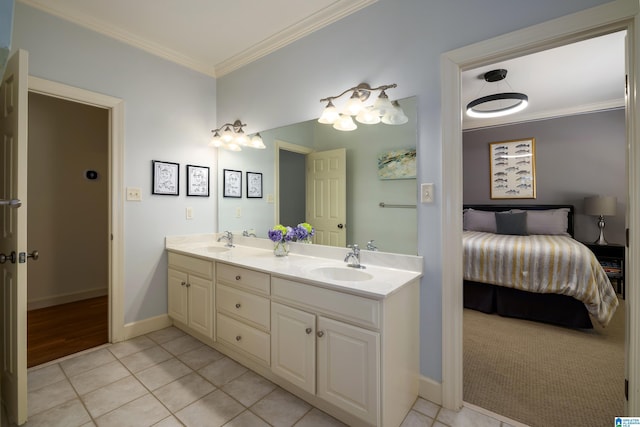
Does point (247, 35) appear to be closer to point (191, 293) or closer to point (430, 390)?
point (191, 293)

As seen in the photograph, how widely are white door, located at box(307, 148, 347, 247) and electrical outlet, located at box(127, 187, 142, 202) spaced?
1515mm

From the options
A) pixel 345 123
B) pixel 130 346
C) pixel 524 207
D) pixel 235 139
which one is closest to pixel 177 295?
pixel 130 346

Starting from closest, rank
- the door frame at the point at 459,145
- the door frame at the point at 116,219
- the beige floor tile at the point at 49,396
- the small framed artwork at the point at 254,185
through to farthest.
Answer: the door frame at the point at 459,145, the beige floor tile at the point at 49,396, the door frame at the point at 116,219, the small framed artwork at the point at 254,185

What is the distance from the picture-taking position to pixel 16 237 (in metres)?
1.43

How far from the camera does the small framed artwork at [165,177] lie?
261cm

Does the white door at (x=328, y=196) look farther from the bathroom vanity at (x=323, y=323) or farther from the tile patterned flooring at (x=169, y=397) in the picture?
the tile patterned flooring at (x=169, y=397)

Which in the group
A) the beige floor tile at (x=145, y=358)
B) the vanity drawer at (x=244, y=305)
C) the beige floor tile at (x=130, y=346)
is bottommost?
the beige floor tile at (x=145, y=358)

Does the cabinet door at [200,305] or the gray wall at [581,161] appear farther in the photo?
the gray wall at [581,161]

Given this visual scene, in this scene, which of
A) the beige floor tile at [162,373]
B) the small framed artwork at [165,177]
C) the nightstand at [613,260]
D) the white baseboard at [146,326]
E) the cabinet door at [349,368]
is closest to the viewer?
the cabinet door at [349,368]

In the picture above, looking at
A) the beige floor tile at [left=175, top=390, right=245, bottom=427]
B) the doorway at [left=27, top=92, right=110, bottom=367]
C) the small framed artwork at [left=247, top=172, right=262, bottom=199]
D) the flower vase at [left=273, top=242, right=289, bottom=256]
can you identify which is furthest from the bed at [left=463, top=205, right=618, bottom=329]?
the doorway at [left=27, top=92, right=110, bottom=367]

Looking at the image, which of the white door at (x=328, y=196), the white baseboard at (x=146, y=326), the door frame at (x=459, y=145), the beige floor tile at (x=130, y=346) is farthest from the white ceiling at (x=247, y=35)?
Result: the beige floor tile at (x=130, y=346)

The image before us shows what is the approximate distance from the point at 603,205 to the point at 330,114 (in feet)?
14.1

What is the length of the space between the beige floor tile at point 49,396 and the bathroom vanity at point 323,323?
83cm

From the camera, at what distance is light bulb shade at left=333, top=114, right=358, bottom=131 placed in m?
2.00
